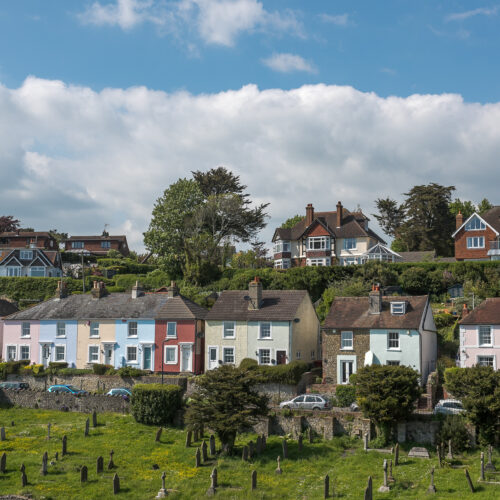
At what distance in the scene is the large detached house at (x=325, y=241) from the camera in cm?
7756

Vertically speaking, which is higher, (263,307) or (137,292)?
(137,292)

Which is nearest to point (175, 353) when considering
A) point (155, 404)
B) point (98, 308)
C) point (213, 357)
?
point (213, 357)

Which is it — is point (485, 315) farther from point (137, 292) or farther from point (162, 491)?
point (137, 292)

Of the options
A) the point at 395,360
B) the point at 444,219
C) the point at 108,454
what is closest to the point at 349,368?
the point at 395,360

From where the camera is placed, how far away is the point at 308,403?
1574 inches

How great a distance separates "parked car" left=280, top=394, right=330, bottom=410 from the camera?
39.7m

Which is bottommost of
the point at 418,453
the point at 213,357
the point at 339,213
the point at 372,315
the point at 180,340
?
the point at 418,453

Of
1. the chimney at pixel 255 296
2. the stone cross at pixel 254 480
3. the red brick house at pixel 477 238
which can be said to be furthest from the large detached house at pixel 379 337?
the red brick house at pixel 477 238

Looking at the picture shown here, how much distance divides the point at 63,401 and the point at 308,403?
17.3 m

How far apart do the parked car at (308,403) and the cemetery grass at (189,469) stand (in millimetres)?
3164

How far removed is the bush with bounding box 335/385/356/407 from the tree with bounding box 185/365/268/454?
276 inches

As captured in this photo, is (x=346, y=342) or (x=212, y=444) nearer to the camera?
(x=212, y=444)

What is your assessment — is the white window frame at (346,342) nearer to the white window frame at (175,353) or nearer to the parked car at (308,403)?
the parked car at (308,403)

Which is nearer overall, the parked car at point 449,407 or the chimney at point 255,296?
the parked car at point 449,407
